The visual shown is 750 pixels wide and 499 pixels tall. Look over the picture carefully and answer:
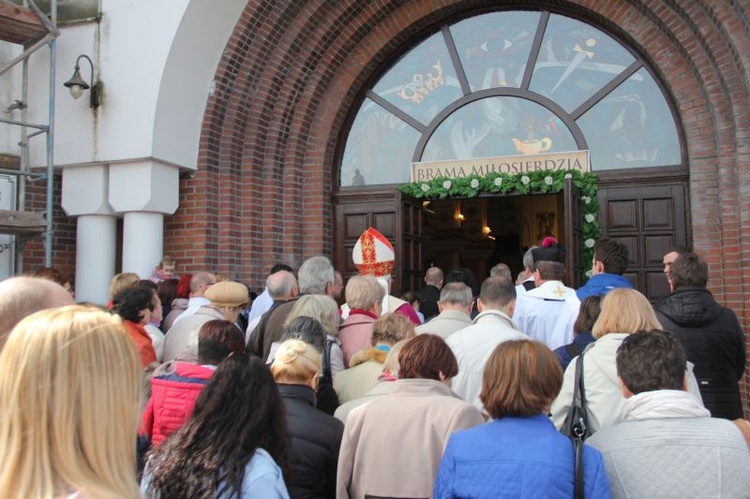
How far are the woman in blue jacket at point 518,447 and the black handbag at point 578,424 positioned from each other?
0.02 metres

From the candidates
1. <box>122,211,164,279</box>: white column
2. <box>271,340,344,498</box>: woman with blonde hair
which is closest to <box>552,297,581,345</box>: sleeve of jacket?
<box>271,340,344,498</box>: woman with blonde hair

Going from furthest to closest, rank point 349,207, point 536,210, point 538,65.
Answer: point 536,210, point 349,207, point 538,65

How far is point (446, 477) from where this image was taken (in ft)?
7.78

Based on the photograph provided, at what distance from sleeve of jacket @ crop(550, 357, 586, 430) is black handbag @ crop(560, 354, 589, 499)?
4 cm

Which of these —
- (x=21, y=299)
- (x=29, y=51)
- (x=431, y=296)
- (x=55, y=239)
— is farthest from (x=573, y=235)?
(x=21, y=299)

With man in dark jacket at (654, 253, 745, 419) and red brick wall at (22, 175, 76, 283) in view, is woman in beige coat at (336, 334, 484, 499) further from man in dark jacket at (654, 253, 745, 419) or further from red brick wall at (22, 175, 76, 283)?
red brick wall at (22, 175, 76, 283)

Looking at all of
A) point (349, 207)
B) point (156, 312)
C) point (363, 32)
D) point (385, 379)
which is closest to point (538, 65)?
point (363, 32)

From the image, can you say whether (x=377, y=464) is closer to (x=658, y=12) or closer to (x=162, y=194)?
(x=162, y=194)

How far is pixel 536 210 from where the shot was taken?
1470cm

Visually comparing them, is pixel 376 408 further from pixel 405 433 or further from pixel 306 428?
pixel 306 428

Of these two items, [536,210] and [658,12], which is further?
[536,210]

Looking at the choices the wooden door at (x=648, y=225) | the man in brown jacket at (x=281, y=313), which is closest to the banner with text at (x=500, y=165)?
the wooden door at (x=648, y=225)

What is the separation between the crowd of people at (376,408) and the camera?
127 centimetres

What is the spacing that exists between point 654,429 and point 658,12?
21.6 feet
